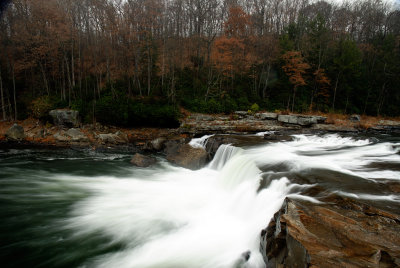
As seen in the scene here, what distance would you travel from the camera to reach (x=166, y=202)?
758 cm

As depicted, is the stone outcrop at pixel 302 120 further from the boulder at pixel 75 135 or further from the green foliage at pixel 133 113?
the boulder at pixel 75 135

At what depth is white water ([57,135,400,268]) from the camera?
5012 mm

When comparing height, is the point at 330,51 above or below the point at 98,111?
above

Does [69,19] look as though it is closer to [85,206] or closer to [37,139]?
[37,139]

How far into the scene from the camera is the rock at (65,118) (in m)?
16.9

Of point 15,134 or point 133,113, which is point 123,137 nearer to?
point 133,113

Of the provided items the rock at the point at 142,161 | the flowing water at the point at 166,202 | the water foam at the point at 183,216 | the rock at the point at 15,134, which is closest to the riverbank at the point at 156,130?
the rock at the point at 15,134

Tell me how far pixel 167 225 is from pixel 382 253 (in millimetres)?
4694

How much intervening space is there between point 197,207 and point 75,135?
38.5 ft

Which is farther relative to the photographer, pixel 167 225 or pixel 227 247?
pixel 167 225

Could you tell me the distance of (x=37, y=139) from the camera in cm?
1470

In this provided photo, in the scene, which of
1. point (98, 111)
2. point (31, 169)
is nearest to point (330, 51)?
point (98, 111)

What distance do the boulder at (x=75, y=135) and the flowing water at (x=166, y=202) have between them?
4132 millimetres

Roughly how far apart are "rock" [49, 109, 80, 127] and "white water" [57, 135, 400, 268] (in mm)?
9251
